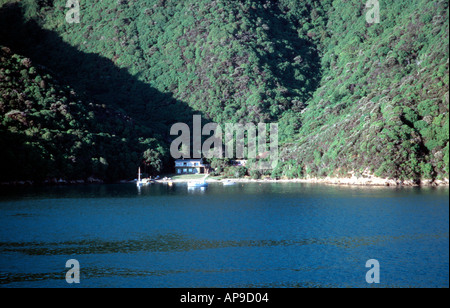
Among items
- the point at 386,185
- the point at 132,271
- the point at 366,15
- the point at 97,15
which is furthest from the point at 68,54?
the point at 132,271

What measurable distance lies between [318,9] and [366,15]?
116ft

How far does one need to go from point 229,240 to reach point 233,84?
114 meters

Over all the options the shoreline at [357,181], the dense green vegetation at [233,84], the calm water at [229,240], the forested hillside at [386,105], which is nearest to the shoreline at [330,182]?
the shoreline at [357,181]

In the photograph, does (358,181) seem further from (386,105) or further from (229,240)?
(229,240)

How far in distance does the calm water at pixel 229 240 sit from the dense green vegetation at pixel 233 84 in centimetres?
1990

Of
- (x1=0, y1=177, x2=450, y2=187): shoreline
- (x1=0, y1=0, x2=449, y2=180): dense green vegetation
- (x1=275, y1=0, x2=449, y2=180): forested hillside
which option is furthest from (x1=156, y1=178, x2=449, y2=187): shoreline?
(x1=0, y1=0, x2=449, y2=180): dense green vegetation

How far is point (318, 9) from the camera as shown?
19662 cm

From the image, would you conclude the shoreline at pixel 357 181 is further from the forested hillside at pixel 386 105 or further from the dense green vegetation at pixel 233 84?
the dense green vegetation at pixel 233 84

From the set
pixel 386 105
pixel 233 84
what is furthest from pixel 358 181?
pixel 233 84

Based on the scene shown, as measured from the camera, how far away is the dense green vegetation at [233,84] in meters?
88.7

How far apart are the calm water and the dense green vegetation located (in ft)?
65.3

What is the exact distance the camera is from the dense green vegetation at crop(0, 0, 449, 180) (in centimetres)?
8869

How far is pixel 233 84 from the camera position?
505 feet
